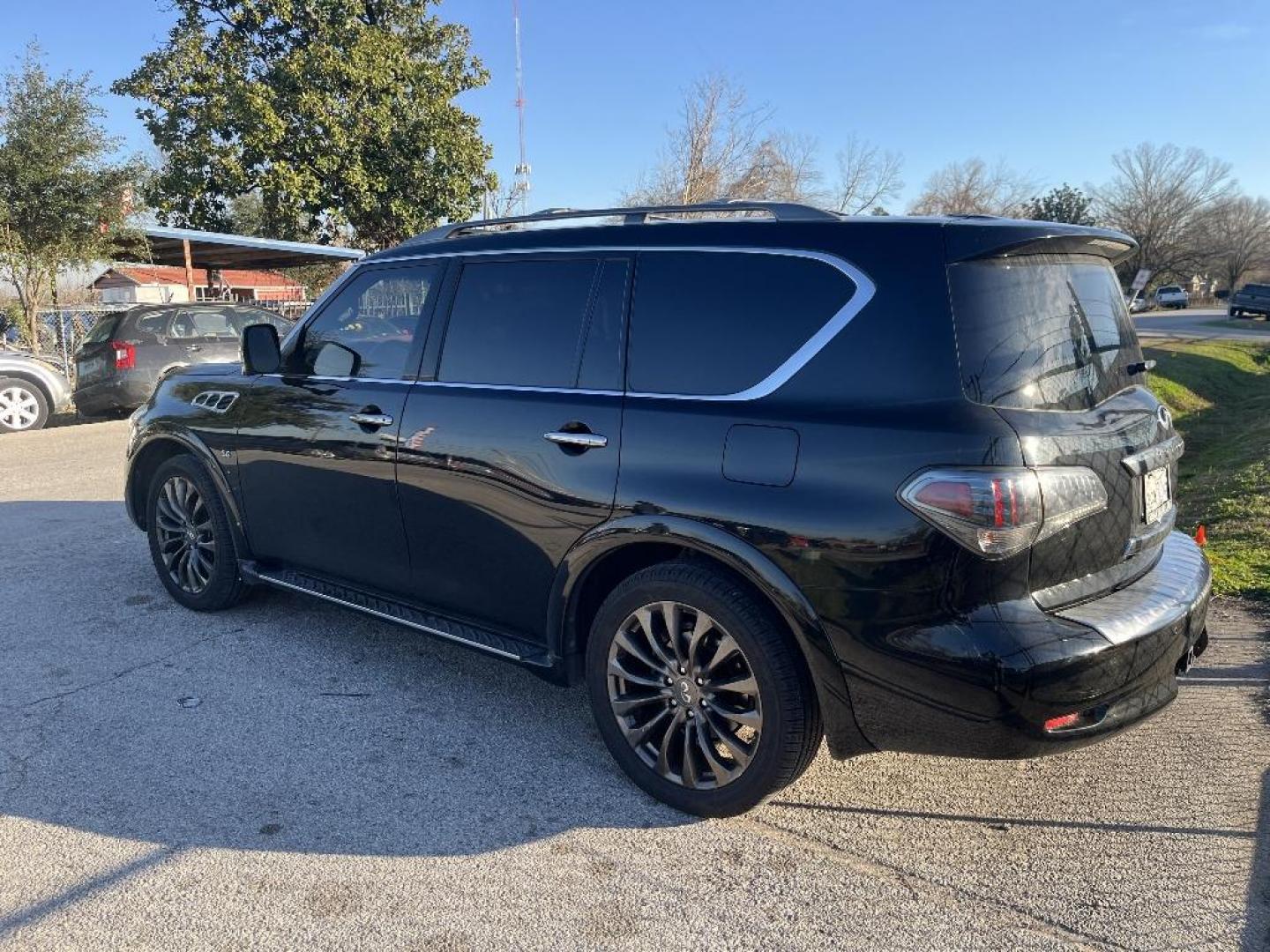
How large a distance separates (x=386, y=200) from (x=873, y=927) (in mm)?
20443

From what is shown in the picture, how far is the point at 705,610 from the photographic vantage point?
9.77 ft

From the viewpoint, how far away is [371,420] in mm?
3961

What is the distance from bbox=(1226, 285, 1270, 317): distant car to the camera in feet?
162

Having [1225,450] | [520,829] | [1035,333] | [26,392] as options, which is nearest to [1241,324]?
[1225,450]

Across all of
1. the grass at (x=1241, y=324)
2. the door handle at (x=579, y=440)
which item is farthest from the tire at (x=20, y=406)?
the grass at (x=1241, y=324)

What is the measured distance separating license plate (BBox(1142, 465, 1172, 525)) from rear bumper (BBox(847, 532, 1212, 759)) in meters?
0.29

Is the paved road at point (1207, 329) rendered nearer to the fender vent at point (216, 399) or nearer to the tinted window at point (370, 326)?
the tinted window at point (370, 326)

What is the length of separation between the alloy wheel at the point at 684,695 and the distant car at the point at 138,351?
33.7 ft

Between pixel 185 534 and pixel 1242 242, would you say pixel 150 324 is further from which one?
pixel 1242 242

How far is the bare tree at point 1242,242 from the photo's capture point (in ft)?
249

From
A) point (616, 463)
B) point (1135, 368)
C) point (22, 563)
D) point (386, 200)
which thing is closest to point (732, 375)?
point (616, 463)

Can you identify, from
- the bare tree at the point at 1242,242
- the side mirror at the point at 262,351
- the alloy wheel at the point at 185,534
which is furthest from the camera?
the bare tree at the point at 1242,242

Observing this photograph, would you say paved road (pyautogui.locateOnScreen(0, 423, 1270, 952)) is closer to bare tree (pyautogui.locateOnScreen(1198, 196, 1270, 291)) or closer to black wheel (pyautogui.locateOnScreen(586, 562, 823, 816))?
black wheel (pyautogui.locateOnScreen(586, 562, 823, 816))

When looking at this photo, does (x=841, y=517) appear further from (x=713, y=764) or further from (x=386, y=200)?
(x=386, y=200)
